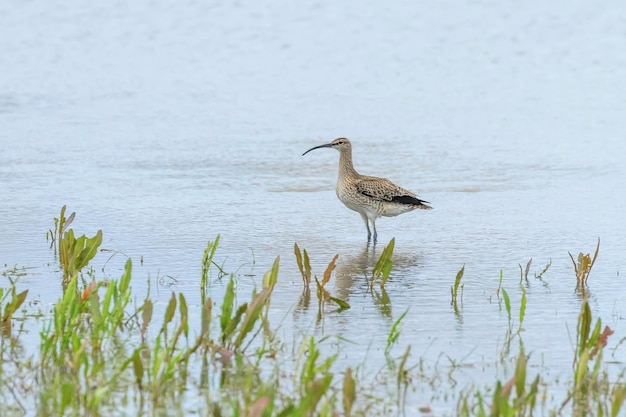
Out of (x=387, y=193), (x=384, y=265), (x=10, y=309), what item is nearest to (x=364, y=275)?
(x=384, y=265)

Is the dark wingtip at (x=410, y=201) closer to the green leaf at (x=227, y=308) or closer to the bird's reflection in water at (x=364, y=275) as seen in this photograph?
the bird's reflection in water at (x=364, y=275)

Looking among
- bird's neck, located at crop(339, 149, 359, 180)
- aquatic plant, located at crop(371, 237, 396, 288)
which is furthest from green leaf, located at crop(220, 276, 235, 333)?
bird's neck, located at crop(339, 149, 359, 180)

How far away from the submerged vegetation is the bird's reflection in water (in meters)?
0.76

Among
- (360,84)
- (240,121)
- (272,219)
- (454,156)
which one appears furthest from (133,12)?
(272,219)

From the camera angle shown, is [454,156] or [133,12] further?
[133,12]

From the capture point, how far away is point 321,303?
25.8 feet

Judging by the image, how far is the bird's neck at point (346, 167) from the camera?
463 inches

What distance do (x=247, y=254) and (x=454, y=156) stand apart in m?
4.93

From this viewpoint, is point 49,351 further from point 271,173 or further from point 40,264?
point 271,173

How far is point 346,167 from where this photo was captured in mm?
11930

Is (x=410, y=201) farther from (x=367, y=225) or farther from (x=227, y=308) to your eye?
(x=227, y=308)

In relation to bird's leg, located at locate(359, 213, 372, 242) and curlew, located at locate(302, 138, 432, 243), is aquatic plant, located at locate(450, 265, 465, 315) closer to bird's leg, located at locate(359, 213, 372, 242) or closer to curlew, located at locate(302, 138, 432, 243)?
bird's leg, located at locate(359, 213, 372, 242)

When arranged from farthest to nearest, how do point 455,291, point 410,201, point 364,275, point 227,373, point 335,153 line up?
1. point 335,153
2. point 410,201
3. point 364,275
4. point 455,291
5. point 227,373

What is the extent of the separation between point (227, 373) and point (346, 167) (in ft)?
18.7
